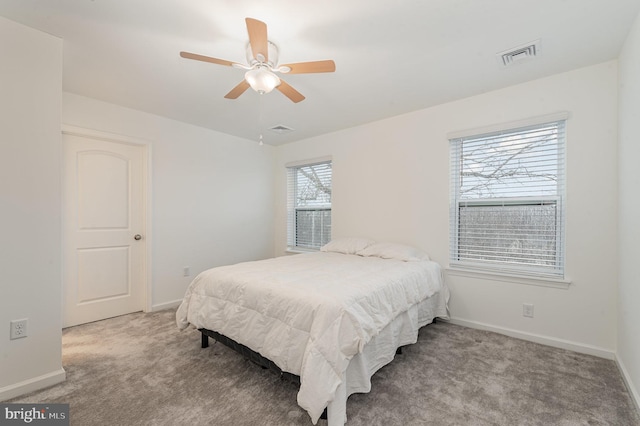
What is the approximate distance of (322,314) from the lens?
166cm

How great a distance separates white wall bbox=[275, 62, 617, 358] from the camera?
2.37m

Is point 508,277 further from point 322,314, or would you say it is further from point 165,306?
point 165,306

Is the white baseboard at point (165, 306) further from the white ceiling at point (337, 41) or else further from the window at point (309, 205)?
the white ceiling at point (337, 41)

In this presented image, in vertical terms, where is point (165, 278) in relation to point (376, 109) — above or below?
below

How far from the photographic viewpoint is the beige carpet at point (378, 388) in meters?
1.68

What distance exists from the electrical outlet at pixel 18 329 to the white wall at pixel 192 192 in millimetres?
1626

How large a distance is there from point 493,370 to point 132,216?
3996 mm

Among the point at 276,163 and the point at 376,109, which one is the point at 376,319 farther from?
the point at 276,163

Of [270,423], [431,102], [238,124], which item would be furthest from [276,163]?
[270,423]

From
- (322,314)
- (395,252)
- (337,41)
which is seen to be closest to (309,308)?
(322,314)

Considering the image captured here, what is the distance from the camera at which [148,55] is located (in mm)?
2254

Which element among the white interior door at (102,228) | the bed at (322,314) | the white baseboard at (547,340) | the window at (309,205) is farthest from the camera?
the window at (309,205)

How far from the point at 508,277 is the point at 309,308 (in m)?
2.18

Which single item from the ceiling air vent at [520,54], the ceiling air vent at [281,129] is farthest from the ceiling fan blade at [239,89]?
the ceiling air vent at [520,54]
